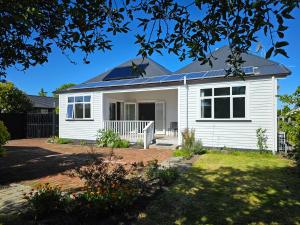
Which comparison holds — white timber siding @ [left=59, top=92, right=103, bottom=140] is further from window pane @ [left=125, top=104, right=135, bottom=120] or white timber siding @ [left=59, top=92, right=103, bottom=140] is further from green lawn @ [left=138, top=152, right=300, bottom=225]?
green lawn @ [left=138, top=152, right=300, bottom=225]

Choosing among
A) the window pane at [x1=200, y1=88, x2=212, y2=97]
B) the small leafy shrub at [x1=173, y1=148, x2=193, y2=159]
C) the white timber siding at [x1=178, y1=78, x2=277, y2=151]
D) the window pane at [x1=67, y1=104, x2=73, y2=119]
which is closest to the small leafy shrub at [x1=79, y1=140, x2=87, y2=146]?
the window pane at [x1=67, y1=104, x2=73, y2=119]

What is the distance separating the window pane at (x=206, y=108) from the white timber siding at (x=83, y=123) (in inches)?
275

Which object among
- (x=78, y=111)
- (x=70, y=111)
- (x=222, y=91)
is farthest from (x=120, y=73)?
(x=222, y=91)

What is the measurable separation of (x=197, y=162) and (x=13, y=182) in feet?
20.4

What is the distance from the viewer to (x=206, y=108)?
13312 mm

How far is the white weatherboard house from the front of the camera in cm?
1191

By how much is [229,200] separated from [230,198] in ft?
0.47

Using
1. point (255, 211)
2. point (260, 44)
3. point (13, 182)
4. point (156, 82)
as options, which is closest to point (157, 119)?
point (156, 82)

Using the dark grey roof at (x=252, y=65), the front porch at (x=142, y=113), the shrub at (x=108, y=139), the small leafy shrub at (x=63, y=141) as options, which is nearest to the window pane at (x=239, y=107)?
the dark grey roof at (x=252, y=65)

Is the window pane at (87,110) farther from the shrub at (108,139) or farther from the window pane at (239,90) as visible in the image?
the window pane at (239,90)

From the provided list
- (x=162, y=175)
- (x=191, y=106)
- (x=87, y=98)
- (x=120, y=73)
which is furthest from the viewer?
(x=120, y=73)

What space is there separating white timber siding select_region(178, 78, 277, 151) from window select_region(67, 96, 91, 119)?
709 centimetres

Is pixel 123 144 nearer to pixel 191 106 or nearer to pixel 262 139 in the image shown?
pixel 191 106

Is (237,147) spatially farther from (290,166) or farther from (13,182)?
(13,182)
